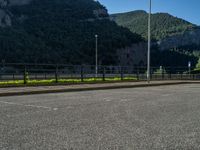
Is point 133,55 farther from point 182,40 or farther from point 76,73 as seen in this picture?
point 76,73

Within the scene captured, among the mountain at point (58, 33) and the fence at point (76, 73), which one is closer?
the fence at point (76, 73)

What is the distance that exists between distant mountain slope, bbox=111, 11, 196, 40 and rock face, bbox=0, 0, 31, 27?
107ft

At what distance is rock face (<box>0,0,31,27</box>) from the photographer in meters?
101

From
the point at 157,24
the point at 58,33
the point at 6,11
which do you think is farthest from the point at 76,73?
the point at 157,24

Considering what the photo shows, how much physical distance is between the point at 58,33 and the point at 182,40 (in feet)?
157

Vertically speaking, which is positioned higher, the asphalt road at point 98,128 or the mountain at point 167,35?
the mountain at point 167,35

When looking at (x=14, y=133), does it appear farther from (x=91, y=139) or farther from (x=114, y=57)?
(x=114, y=57)

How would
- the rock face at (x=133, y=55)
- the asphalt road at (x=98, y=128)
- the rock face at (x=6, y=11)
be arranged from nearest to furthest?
the asphalt road at (x=98, y=128), the rock face at (x=6, y=11), the rock face at (x=133, y=55)

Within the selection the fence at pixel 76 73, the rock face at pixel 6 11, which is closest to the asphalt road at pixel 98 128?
the fence at pixel 76 73

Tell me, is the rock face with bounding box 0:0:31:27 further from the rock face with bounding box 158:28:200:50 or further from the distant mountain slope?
the rock face with bounding box 158:28:200:50

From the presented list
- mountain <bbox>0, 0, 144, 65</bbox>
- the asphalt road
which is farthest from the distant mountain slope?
the asphalt road

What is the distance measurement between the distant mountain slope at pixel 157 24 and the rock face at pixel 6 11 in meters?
32.7

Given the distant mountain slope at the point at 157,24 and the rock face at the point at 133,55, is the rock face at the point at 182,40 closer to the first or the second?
the distant mountain slope at the point at 157,24

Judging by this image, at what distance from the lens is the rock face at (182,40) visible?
129m
